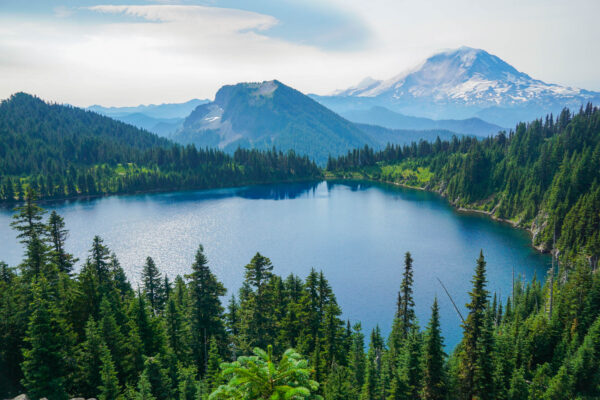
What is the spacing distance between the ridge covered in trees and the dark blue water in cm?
2001

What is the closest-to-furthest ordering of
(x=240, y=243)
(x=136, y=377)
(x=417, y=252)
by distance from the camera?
(x=136, y=377), (x=417, y=252), (x=240, y=243)

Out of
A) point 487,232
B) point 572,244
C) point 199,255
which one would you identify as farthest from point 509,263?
point 199,255

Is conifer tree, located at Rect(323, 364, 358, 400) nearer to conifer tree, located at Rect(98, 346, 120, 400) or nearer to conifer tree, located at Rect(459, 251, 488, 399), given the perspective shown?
conifer tree, located at Rect(459, 251, 488, 399)

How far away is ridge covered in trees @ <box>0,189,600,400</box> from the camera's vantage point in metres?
34.3

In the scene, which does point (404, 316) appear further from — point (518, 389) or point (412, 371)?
point (518, 389)

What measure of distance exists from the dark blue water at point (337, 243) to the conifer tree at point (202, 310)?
33103 mm

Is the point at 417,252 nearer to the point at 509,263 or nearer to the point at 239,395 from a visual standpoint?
the point at 509,263

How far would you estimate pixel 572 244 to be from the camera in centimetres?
10606

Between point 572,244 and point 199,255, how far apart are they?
11051cm

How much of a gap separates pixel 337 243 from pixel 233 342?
77529 mm

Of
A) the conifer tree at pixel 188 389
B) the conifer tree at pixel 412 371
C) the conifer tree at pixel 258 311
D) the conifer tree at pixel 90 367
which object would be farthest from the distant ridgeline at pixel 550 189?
the conifer tree at pixel 90 367

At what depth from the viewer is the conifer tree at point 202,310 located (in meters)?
49.8

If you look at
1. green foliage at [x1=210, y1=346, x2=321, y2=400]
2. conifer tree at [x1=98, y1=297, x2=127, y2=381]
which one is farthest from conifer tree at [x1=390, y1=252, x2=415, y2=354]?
green foliage at [x1=210, y1=346, x2=321, y2=400]

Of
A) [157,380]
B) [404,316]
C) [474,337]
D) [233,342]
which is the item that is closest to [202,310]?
[233,342]
